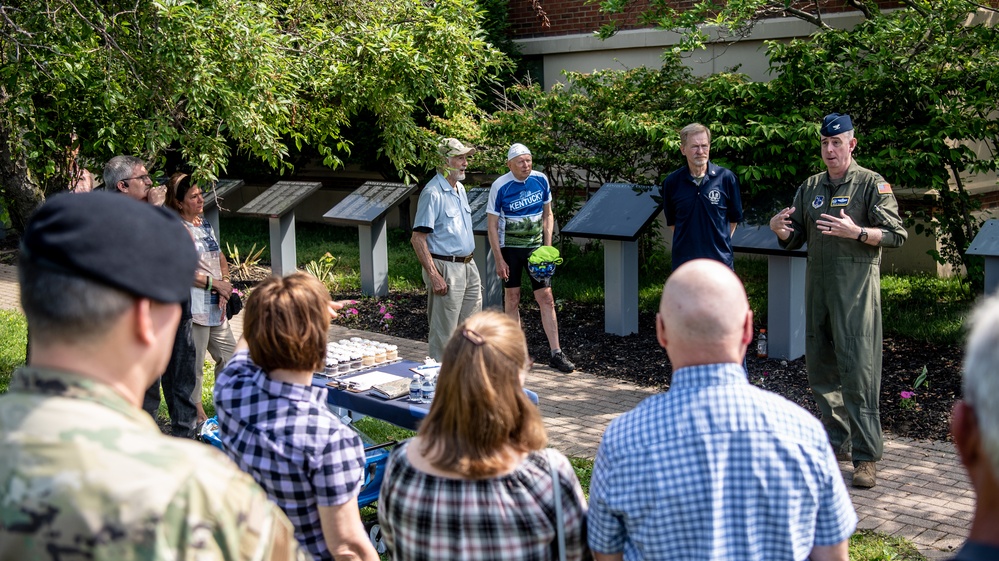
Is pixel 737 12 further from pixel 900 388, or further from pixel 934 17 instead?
pixel 900 388

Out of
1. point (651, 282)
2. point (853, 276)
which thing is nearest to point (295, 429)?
point (853, 276)

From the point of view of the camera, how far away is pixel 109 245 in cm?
165

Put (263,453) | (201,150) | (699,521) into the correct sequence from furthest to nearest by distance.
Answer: (201,150)
(263,453)
(699,521)

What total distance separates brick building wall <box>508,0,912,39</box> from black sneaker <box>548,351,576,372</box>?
20.4 feet

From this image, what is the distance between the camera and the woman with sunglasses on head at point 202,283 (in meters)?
6.08

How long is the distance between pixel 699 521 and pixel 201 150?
16.3 feet

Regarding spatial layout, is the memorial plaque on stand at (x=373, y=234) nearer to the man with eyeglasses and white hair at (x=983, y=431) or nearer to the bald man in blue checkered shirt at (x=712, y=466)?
the bald man in blue checkered shirt at (x=712, y=466)

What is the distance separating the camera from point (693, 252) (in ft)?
23.4

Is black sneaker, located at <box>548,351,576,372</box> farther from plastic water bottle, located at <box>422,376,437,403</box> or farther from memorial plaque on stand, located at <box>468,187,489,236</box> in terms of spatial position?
plastic water bottle, located at <box>422,376,437,403</box>

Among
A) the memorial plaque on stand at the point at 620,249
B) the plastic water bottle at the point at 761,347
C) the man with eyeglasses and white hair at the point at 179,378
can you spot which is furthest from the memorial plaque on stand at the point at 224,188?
the plastic water bottle at the point at 761,347

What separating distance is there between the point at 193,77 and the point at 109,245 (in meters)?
4.58

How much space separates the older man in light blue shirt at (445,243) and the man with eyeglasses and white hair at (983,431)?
6.12 m

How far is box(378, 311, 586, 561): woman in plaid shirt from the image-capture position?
8.38 feet

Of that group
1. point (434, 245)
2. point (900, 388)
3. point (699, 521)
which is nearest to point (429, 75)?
point (434, 245)
